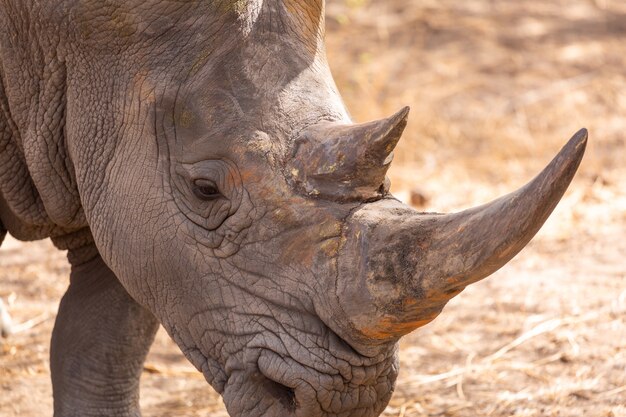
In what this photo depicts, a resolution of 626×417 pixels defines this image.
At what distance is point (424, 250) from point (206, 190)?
893mm

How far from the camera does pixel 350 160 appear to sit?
13.0 ft

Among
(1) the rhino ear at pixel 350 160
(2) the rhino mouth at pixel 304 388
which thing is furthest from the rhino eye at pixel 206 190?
(2) the rhino mouth at pixel 304 388

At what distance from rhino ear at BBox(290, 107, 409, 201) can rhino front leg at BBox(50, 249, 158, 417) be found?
5.68 ft

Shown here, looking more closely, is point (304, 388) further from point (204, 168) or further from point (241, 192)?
point (204, 168)

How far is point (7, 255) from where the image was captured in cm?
855

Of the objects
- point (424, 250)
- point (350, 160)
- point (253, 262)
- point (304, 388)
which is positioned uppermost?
point (350, 160)

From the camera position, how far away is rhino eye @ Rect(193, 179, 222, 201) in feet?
14.0

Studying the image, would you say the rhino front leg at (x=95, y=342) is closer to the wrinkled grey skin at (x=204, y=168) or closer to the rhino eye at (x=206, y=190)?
the wrinkled grey skin at (x=204, y=168)

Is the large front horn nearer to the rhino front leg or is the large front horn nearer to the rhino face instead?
the rhino face

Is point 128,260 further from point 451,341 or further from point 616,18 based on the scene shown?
point 616,18

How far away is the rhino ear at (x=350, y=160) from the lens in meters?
3.92

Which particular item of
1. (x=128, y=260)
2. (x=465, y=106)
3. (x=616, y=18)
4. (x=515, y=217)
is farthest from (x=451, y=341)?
(x=616, y=18)

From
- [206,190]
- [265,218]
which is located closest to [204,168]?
[206,190]

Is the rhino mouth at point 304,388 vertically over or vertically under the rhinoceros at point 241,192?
under
